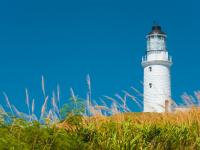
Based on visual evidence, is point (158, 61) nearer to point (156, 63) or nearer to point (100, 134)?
point (156, 63)

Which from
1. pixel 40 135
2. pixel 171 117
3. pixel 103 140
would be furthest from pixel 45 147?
pixel 171 117

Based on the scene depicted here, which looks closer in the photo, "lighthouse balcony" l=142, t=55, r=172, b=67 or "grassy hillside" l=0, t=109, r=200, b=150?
"grassy hillside" l=0, t=109, r=200, b=150

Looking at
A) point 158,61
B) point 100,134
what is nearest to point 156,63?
point 158,61

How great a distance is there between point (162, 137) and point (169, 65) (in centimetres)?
6662

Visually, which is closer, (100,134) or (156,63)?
(100,134)

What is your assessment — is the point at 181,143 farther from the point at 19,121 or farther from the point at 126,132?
the point at 19,121

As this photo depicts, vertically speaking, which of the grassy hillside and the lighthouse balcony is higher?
the lighthouse balcony

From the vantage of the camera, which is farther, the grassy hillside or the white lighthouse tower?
the white lighthouse tower

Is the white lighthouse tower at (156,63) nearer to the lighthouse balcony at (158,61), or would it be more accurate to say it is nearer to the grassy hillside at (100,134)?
the lighthouse balcony at (158,61)

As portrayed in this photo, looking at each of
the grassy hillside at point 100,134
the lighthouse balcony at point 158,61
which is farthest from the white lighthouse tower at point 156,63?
the grassy hillside at point 100,134

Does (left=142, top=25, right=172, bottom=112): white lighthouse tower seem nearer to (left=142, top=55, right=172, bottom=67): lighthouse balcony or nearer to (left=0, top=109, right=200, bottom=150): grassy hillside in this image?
(left=142, top=55, right=172, bottom=67): lighthouse balcony

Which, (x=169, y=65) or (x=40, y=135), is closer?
(x=40, y=135)

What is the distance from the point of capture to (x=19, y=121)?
726cm

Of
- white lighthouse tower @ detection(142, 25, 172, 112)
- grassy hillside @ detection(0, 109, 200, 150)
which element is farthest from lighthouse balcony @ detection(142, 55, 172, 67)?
grassy hillside @ detection(0, 109, 200, 150)
